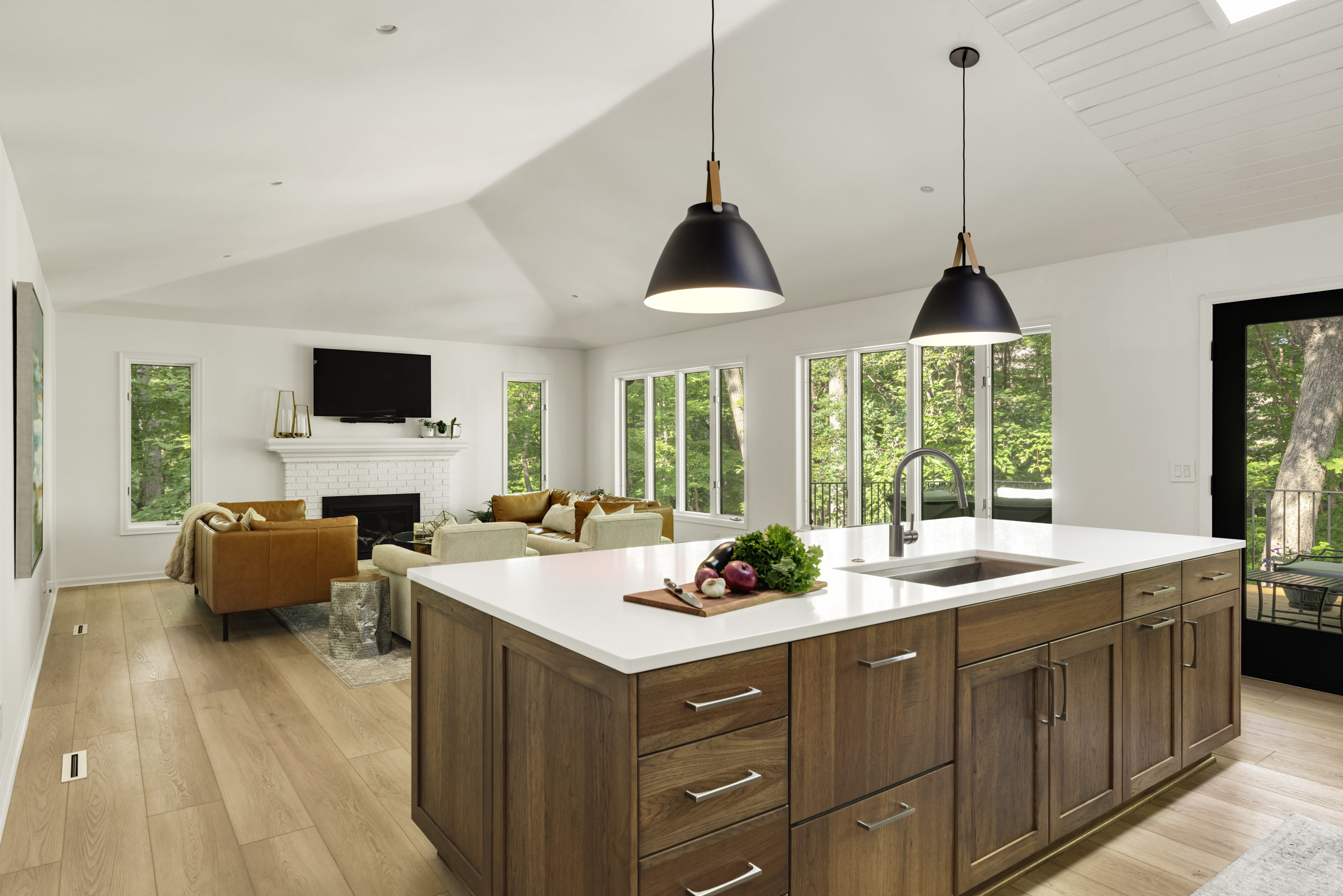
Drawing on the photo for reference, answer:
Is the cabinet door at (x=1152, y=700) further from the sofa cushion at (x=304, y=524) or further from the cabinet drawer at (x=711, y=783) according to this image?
the sofa cushion at (x=304, y=524)

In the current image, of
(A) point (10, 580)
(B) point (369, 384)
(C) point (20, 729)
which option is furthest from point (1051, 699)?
(B) point (369, 384)

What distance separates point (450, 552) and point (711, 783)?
319 centimetres

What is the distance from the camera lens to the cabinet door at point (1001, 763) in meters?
2.03

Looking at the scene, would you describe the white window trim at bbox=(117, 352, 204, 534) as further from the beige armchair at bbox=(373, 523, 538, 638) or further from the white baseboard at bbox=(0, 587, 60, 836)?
the beige armchair at bbox=(373, 523, 538, 638)

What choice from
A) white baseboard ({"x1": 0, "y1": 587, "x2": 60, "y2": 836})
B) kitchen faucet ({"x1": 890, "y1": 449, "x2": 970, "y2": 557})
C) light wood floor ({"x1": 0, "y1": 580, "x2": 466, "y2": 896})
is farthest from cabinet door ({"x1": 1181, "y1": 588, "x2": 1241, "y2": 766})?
white baseboard ({"x1": 0, "y1": 587, "x2": 60, "y2": 836})

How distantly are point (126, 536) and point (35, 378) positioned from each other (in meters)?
4.01

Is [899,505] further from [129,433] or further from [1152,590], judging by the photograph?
[129,433]

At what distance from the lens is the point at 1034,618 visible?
221 cm

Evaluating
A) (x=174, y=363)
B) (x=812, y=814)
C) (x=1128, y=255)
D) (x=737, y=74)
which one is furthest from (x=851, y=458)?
(x=174, y=363)

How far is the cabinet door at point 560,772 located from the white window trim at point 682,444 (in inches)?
226

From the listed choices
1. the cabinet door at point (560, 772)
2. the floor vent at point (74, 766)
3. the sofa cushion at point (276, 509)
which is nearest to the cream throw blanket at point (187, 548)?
the sofa cushion at point (276, 509)

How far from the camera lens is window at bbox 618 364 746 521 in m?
7.85

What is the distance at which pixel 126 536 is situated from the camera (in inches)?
277

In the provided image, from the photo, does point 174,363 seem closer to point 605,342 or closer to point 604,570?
point 605,342
